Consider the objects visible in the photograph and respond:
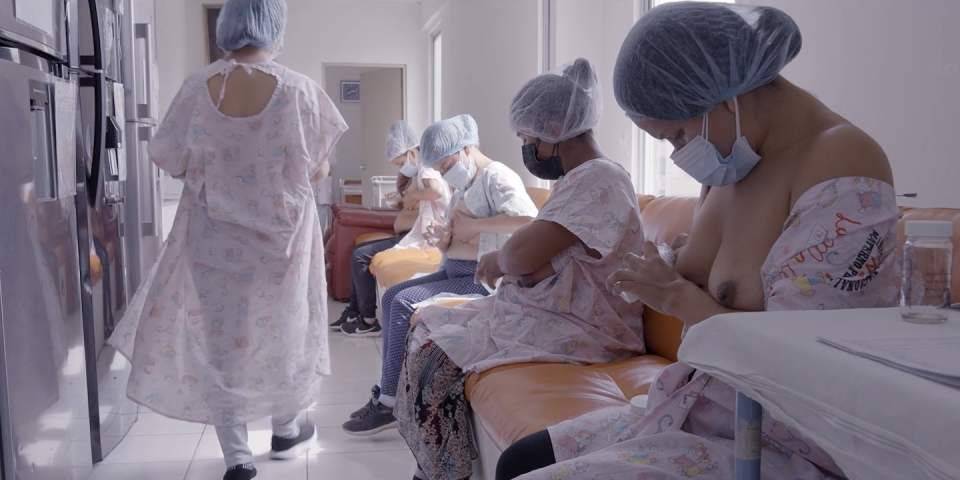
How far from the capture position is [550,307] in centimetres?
191

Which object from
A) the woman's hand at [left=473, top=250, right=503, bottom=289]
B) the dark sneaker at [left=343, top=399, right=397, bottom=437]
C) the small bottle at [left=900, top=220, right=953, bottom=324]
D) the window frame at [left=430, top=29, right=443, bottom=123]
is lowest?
the dark sneaker at [left=343, top=399, right=397, bottom=437]

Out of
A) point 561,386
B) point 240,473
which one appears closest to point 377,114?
point 240,473

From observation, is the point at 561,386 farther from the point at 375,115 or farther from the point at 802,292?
the point at 375,115

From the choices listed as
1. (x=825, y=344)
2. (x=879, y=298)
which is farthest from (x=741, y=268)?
(x=825, y=344)

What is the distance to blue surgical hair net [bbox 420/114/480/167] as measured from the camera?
333 cm

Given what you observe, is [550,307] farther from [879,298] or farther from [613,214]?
[879,298]

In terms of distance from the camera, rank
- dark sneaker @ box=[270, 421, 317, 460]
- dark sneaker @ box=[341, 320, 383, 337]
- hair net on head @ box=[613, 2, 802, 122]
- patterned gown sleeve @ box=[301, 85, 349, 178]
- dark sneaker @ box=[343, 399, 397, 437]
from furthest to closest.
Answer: dark sneaker @ box=[341, 320, 383, 337], dark sneaker @ box=[343, 399, 397, 437], dark sneaker @ box=[270, 421, 317, 460], patterned gown sleeve @ box=[301, 85, 349, 178], hair net on head @ box=[613, 2, 802, 122]

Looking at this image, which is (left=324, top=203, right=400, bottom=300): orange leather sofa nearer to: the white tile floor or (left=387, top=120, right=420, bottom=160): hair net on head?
(left=387, top=120, right=420, bottom=160): hair net on head

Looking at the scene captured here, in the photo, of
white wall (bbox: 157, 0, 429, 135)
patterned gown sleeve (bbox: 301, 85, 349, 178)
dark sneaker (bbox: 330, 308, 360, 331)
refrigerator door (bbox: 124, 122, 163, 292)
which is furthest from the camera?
white wall (bbox: 157, 0, 429, 135)

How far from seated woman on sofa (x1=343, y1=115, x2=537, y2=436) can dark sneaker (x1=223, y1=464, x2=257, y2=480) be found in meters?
0.45

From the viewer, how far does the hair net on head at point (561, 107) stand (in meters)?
2.04

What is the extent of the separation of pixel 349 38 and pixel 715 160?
6.84 m

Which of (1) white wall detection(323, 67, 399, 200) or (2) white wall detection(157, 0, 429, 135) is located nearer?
(2) white wall detection(157, 0, 429, 135)

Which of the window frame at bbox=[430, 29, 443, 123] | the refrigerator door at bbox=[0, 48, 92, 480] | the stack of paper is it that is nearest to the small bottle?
the stack of paper
